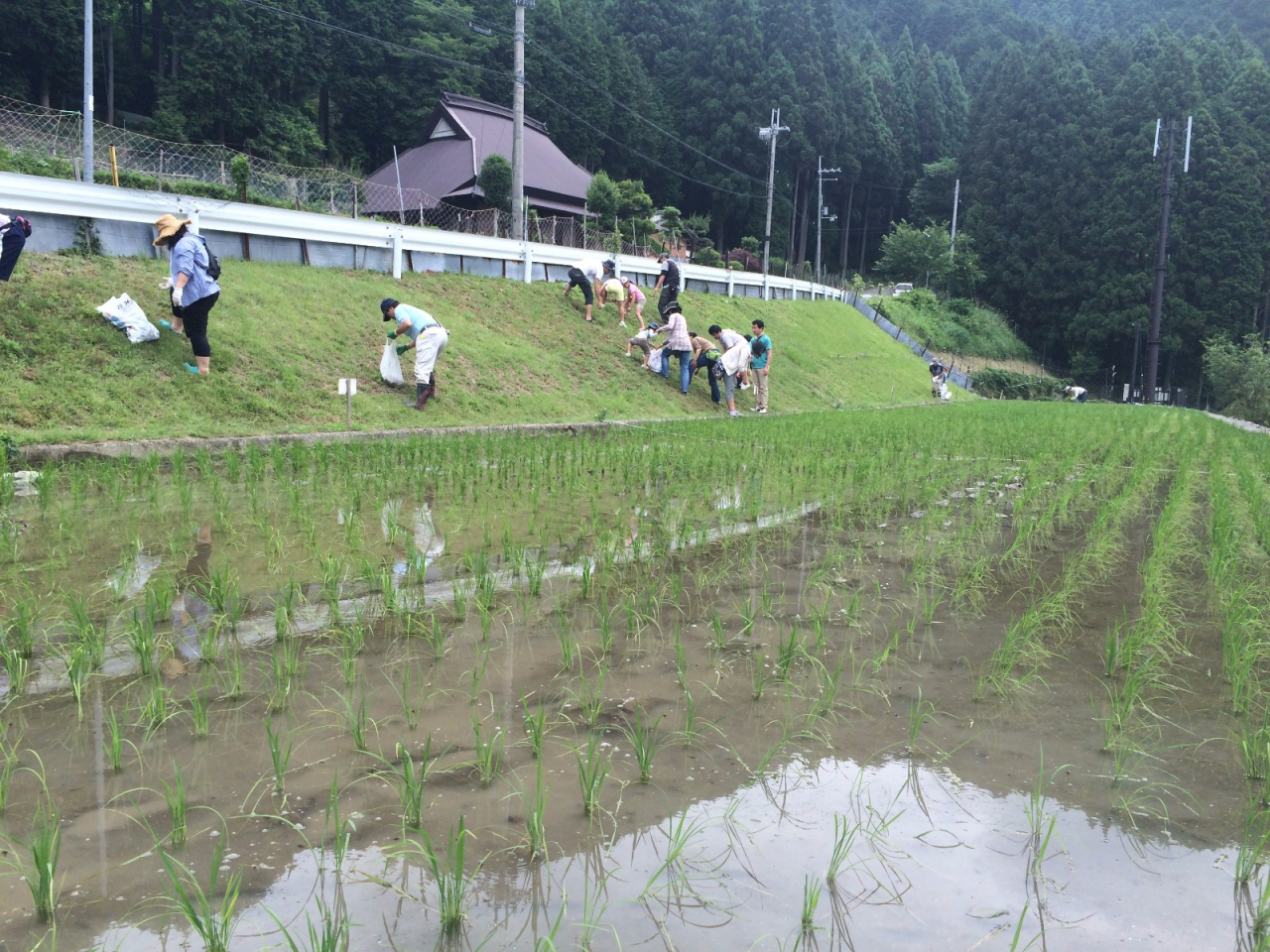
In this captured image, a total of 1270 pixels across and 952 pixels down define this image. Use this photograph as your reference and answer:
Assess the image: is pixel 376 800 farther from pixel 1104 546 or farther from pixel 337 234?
pixel 337 234

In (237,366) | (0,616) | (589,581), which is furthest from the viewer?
(237,366)

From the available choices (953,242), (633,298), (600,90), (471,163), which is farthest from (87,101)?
(953,242)

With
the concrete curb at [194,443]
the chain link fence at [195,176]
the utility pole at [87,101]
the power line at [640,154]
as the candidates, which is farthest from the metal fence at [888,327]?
the concrete curb at [194,443]

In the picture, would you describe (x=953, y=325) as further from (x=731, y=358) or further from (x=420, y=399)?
(x=420, y=399)

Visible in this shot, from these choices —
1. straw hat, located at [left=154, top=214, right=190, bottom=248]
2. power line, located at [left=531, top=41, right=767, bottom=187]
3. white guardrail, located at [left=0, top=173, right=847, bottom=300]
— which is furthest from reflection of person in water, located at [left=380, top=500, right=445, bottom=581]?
power line, located at [left=531, top=41, right=767, bottom=187]

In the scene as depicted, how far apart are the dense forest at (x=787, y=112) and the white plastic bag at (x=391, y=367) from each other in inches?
1046

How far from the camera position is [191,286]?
7441mm

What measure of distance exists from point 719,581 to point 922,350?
2654 cm

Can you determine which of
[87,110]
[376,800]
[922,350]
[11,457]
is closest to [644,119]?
[922,350]

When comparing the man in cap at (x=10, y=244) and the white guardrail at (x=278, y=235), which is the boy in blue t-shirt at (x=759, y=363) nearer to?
the white guardrail at (x=278, y=235)

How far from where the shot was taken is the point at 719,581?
3.82m

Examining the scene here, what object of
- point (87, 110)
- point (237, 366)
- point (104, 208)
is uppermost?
point (87, 110)

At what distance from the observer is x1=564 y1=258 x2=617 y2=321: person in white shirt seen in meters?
14.0

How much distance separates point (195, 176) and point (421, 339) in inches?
625
